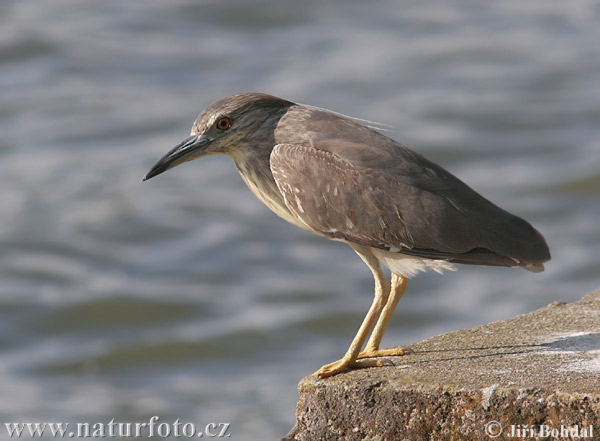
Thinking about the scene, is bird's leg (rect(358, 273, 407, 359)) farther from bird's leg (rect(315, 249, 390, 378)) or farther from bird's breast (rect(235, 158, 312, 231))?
bird's breast (rect(235, 158, 312, 231))

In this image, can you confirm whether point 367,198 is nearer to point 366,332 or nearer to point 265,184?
point 265,184

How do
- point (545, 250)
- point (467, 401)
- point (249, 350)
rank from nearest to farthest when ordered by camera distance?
point (467, 401) → point (545, 250) → point (249, 350)

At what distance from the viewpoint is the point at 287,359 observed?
483 inches

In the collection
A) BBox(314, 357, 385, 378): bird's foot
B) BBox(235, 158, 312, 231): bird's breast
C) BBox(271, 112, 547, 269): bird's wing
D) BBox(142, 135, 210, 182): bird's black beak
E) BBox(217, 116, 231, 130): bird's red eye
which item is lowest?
BBox(314, 357, 385, 378): bird's foot

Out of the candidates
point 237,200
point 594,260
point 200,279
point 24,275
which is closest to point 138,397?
point 200,279

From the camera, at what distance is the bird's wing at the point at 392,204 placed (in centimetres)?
579

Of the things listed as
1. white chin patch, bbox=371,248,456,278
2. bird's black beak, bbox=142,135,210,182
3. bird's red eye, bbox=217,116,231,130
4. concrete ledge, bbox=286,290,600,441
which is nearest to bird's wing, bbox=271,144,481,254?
white chin patch, bbox=371,248,456,278

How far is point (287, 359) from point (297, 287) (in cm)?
164

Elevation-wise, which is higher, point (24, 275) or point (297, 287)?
point (24, 275)

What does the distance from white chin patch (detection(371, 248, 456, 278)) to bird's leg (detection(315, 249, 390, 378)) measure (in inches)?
3.5

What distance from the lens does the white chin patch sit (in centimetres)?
591

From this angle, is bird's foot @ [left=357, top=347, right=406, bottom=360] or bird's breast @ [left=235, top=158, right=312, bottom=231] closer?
bird's foot @ [left=357, top=347, right=406, bottom=360]

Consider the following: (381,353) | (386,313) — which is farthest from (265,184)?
(381,353)

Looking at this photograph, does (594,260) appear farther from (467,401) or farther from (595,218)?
(467,401)
